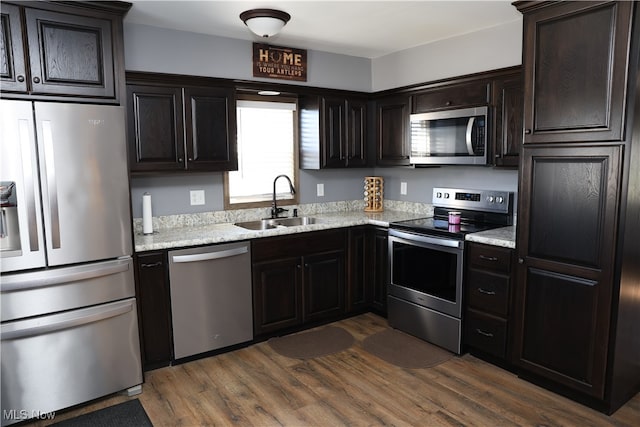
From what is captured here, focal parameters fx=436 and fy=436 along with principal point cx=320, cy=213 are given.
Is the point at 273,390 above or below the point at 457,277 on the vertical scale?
below

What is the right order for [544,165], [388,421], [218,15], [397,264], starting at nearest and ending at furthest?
[388,421] → [544,165] → [218,15] → [397,264]

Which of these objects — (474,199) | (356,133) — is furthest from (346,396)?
(356,133)

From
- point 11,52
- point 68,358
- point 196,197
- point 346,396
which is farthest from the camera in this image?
point 196,197

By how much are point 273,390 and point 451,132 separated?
234cm

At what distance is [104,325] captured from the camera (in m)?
2.58

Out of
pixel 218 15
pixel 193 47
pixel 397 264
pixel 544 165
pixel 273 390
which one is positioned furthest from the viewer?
pixel 397 264

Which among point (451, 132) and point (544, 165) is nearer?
point (544, 165)

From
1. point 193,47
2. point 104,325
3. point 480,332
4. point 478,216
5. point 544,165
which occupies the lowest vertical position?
point 480,332

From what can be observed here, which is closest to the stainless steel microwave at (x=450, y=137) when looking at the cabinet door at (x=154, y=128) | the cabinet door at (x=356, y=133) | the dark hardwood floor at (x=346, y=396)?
the cabinet door at (x=356, y=133)

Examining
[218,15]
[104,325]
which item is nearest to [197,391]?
[104,325]

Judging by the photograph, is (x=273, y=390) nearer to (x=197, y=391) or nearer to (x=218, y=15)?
(x=197, y=391)

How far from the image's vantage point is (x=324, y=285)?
12.2ft

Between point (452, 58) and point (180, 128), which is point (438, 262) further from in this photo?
point (180, 128)

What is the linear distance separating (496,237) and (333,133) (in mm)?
1764
